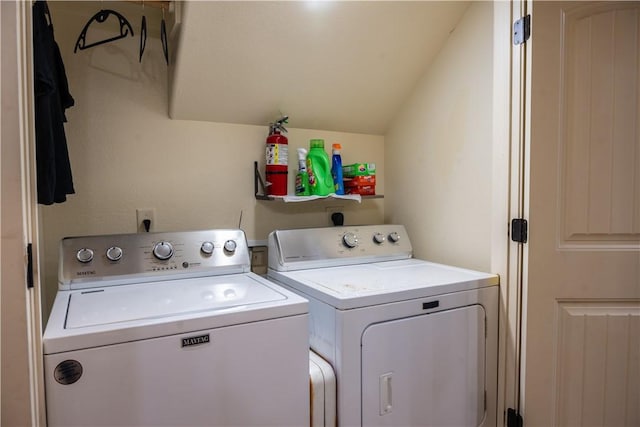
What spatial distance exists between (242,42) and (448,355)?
1.54 m

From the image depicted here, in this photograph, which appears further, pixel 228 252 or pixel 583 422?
pixel 228 252

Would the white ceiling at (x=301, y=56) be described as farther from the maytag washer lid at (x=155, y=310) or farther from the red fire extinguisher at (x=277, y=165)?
the maytag washer lid at (x=155, y=310)

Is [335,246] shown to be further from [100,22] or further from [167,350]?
[100,22]

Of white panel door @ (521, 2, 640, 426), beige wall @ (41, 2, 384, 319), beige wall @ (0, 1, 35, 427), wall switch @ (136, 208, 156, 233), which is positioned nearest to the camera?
beige wall @ (0, 1, 35, 427)

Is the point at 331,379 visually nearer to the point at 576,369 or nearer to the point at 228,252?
the point at 228,252

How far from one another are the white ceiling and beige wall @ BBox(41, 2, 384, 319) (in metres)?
0.12

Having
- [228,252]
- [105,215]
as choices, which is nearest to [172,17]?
[105,215]

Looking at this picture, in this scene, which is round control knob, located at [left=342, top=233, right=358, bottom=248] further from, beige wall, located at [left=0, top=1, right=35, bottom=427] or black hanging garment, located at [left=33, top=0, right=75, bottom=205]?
beige wall, located at [left=0, top=1, right=35, bottom=427]

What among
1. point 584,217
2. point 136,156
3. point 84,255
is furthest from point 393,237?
point 84,255

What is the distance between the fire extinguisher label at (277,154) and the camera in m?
1.98

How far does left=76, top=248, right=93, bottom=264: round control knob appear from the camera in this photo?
1.48m

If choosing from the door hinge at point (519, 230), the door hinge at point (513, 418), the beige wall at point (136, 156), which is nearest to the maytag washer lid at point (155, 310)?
the beige wall at point (136, 156)

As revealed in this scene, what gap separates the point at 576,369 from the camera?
1541 millimetres

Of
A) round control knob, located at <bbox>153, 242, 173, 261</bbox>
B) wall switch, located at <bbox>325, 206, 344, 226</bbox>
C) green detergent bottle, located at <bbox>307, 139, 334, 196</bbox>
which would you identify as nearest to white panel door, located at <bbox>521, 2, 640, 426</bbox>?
green detergent bottle, located at <bbox>307, 139, 334, 196</bbox>
